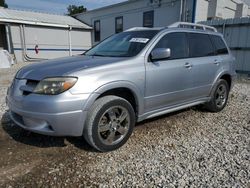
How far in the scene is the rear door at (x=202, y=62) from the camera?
4.02m

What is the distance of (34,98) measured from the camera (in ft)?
8.44

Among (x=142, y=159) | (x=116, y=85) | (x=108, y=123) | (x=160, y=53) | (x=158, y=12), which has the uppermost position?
(x=158, y=12)

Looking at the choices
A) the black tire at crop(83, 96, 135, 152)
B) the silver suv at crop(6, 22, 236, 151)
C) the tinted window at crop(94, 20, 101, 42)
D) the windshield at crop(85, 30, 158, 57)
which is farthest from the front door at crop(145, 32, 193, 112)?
the tinted window at crop(94, 20, 101, 42)

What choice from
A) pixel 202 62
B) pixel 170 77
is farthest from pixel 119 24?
pixel 170 77

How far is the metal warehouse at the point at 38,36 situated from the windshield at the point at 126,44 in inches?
611

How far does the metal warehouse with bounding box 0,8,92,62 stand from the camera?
55.9ft

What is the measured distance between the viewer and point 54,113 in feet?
8.20

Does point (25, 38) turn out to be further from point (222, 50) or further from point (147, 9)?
point (222, 50)

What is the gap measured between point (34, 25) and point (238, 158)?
18969 mm

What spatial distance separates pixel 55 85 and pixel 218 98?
3.76 m

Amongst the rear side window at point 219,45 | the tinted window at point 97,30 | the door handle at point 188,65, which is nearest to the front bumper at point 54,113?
the door handle at point 188,65

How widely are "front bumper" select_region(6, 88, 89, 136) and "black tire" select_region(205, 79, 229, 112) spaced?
3115 mm

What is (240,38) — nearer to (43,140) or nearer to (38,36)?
(43,140)

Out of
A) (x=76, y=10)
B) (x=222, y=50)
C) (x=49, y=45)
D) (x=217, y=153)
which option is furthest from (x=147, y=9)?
(x=76, y=10)
